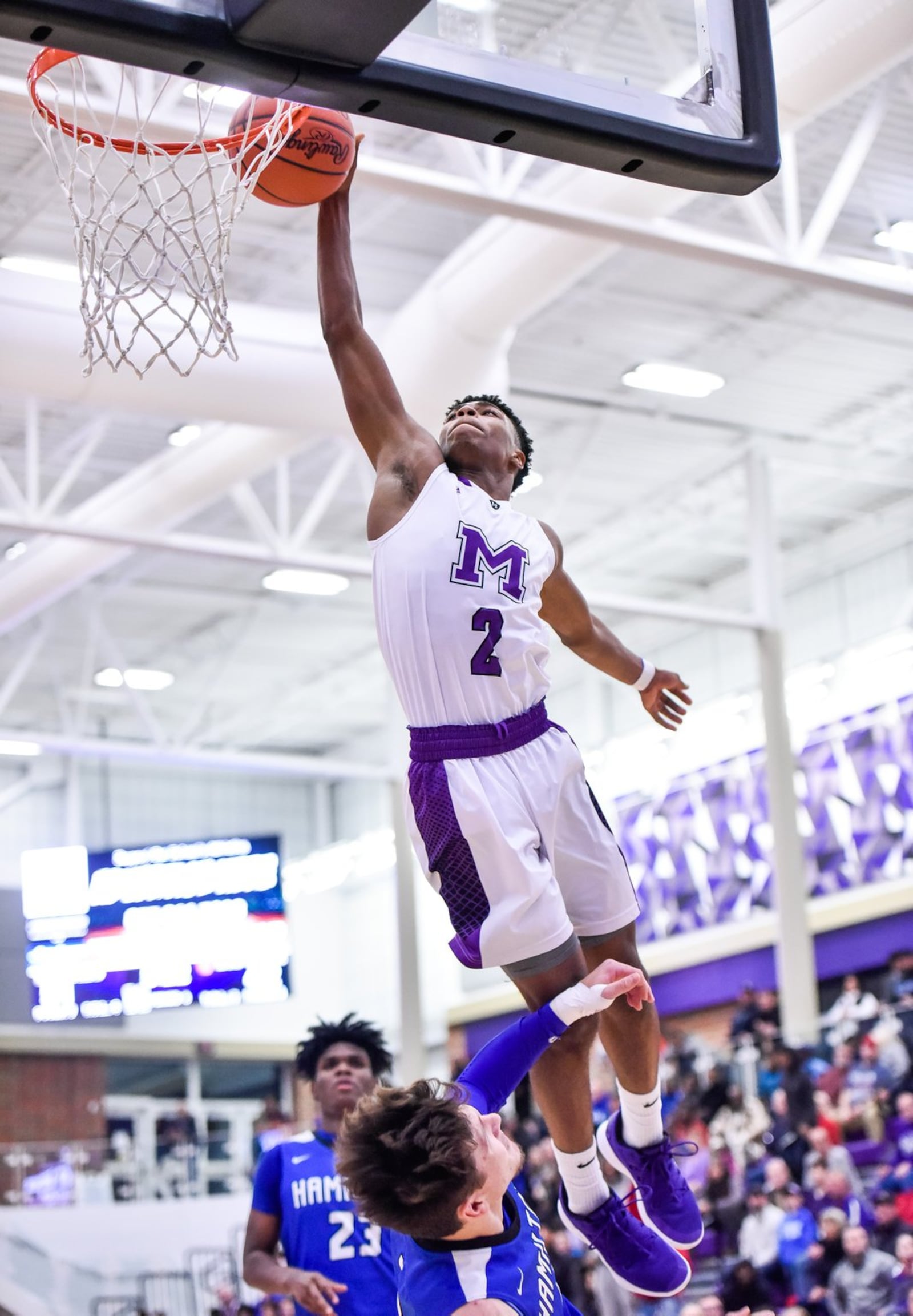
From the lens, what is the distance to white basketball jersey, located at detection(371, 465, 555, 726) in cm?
444

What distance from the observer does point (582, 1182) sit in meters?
4.61

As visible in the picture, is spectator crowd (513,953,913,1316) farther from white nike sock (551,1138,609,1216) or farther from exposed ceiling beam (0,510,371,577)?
white nike sock (551,1138,609,1216)

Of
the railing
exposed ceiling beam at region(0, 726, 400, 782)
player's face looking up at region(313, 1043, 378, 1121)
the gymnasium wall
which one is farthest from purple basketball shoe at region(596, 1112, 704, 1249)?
the gymnasium wall

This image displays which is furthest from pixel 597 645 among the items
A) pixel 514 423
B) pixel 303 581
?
pixel 303 581

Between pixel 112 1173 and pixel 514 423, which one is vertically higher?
pixel 514 423

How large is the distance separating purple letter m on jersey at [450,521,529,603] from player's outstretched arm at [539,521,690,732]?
1.01 feet

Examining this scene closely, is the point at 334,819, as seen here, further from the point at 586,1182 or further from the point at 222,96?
the point at 586,1182

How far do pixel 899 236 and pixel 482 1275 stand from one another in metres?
12.3

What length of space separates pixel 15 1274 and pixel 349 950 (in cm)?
1192

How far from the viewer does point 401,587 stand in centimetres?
445

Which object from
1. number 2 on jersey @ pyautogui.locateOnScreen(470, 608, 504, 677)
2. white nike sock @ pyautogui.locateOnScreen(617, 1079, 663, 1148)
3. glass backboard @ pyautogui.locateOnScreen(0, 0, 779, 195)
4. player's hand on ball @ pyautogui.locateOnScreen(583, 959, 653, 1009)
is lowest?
white nike sock @ pyautogui.locateOnScreen(617, 1079, 663, 1148)

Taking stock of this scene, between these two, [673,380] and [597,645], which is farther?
[673,380]

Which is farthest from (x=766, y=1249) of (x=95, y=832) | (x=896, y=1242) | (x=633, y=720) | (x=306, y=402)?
(x=95, y=832)

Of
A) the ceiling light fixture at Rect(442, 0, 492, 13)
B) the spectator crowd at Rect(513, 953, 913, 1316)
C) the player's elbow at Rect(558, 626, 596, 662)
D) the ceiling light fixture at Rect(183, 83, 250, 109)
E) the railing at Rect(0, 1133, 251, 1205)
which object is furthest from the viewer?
the railing at Rect(0, 1133, 251, 1205)
